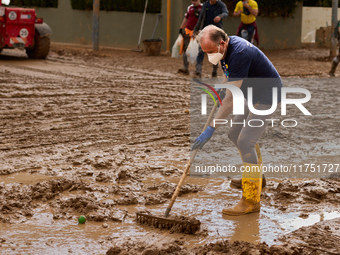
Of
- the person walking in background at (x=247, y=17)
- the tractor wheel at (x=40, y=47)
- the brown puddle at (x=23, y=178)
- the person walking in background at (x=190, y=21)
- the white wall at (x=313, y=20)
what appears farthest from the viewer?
the white wall at (x=313, y=20)

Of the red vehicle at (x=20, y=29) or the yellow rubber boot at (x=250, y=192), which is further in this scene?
the red vehicle at (x=20, y=29)

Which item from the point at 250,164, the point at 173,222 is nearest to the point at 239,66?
the point at 250,164

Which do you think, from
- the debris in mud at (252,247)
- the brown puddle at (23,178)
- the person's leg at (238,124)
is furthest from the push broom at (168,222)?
the brown puddle at (23,178)

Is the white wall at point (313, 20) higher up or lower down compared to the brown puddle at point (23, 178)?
higher up

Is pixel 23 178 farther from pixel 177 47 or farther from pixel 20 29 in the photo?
pixel 20 29

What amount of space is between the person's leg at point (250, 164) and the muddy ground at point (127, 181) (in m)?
0.09

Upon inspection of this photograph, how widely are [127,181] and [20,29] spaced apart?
905cm

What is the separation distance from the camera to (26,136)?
242 inches

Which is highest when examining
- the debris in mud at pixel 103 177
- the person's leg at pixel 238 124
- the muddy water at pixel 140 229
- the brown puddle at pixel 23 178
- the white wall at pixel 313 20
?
the white wall at pixel 313 20

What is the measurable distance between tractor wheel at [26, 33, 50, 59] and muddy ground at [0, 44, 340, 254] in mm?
3924

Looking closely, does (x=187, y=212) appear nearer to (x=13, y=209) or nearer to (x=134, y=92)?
(x=13, y=209)

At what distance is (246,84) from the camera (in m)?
4.05

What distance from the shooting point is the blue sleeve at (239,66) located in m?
3.81

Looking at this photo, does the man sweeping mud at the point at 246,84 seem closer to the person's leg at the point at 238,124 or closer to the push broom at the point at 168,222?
the person's leg at the point at 238,124
